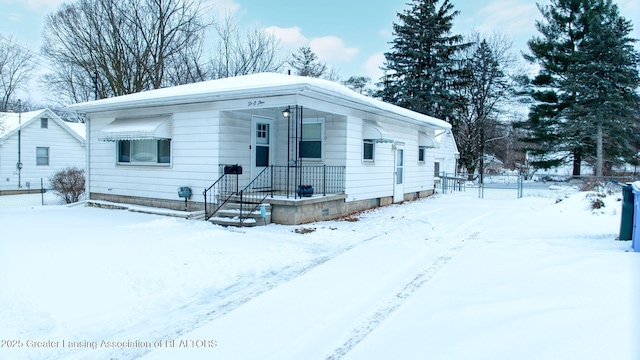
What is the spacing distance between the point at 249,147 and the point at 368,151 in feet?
12.1

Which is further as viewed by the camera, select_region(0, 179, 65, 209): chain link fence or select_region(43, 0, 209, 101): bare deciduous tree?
select_region(43, 0, 209, 101): bare deciduous tree

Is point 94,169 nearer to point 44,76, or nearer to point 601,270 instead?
point 601,270

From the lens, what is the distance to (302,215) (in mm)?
9336

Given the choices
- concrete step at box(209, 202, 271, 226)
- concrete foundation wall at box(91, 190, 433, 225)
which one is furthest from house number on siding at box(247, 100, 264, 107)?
concrete step at box(209, 202, 271, 226)

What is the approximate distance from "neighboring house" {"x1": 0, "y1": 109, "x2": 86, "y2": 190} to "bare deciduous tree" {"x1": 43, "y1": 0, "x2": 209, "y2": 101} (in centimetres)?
339

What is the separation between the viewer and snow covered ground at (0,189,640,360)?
10.8 feet

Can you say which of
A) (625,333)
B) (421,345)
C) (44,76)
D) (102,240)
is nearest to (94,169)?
(102,240)

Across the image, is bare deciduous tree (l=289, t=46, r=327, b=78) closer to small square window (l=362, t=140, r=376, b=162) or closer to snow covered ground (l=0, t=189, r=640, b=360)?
small square window (l=362, t=140, r=376, b=162)

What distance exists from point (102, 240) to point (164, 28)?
66.3 ft

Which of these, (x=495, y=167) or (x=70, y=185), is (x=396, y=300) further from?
(x=495, y=167)

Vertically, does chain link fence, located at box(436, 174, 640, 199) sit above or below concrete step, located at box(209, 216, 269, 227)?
above

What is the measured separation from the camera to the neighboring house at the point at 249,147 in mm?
9477

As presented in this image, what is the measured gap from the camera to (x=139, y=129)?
10.7m

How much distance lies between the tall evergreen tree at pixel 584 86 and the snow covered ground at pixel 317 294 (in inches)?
770
